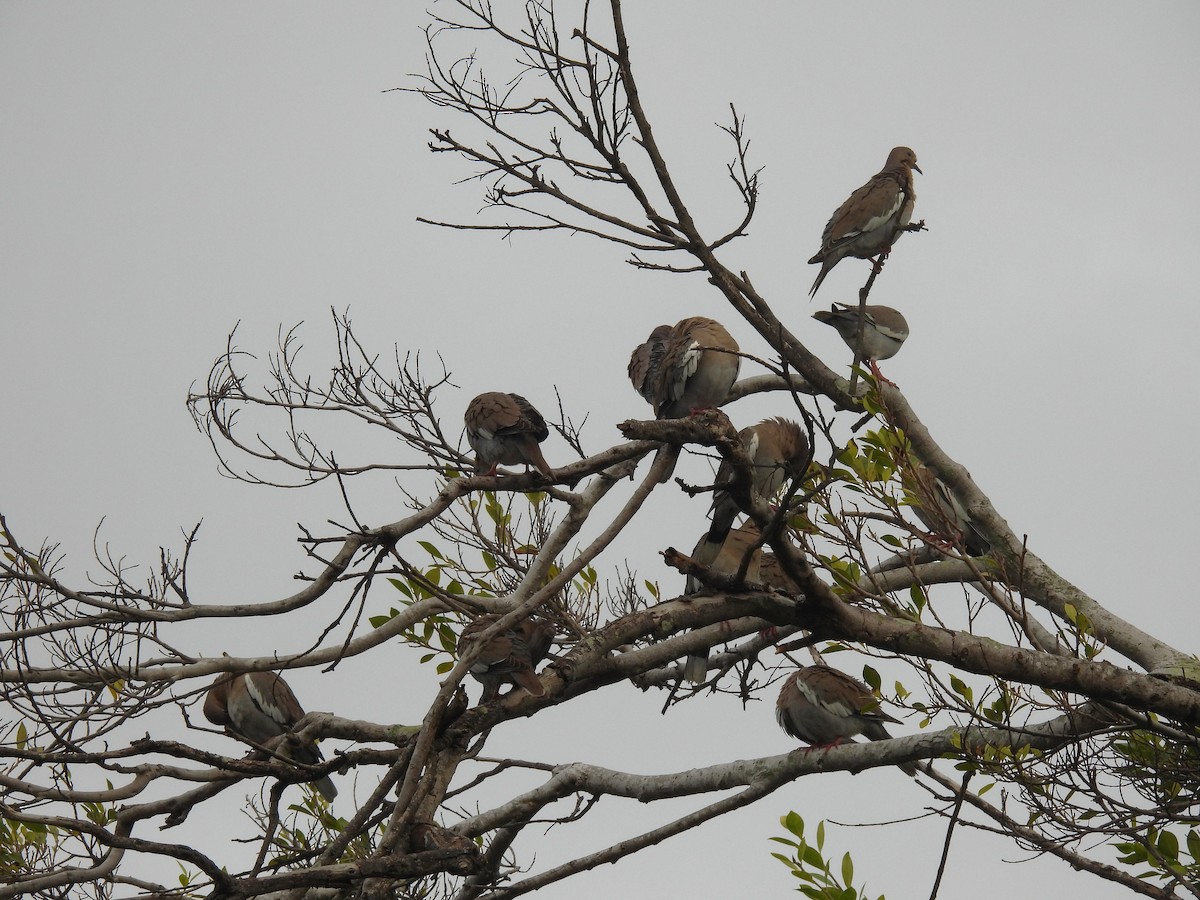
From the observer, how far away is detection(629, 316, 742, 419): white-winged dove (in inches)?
223

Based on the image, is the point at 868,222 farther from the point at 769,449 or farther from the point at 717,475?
the point at 717,475

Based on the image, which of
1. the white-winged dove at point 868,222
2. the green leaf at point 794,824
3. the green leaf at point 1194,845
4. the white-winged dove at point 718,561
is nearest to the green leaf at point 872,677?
the green leaf at point 794,824

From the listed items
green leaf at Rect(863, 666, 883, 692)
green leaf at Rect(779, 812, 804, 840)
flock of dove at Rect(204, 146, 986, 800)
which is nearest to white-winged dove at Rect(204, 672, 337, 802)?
flock of dove at Rect(204, 146, 986, 800)

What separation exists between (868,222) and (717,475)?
3.11m

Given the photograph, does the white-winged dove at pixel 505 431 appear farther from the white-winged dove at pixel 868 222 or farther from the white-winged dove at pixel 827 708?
the white-winged dove at pixel 868 222

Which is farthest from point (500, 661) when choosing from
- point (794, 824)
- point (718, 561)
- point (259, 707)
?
point (259, 707)

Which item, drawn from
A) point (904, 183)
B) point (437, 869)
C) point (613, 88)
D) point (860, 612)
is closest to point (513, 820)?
point (437, 869)

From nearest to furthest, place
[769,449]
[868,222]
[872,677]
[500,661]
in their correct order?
[872,677]
[500,661]
[769,449]
[868,222]

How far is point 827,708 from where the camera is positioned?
20.2 feet

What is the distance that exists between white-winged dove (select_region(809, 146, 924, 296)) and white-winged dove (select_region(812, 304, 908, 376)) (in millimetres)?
818

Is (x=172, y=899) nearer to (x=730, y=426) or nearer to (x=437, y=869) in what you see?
(x=437, y=869)

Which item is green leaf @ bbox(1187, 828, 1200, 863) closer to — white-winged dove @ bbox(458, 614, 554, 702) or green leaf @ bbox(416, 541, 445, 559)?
white-winged dove @ bbox(458, 614, 554, 702)

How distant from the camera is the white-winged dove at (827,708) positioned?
612cm

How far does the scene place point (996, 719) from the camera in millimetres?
4109
